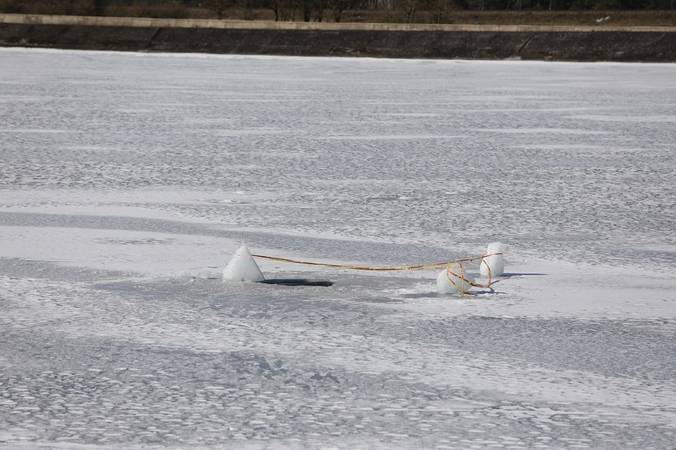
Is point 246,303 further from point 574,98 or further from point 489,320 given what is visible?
point 574,98

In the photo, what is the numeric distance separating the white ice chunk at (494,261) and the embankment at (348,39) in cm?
2218

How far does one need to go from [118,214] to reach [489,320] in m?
3.11

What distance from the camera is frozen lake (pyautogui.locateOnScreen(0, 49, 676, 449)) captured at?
11.0 ft

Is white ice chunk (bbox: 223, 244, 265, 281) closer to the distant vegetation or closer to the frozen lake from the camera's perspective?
the frozen lake

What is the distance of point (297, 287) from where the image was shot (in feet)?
16.8

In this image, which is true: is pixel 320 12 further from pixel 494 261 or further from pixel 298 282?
pixel 298 282

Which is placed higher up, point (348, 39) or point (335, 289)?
point (348, 39)

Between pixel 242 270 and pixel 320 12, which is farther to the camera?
pixel 320 12

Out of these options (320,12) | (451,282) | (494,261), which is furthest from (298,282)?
(320,12)

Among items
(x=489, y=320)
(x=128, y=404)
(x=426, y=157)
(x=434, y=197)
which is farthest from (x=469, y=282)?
(x=426, y=157)

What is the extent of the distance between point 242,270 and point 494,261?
1.18 m

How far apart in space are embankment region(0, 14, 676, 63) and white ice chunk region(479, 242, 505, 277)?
2218cm

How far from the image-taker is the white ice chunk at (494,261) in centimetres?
532

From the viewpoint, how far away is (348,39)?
3008 centimetres
